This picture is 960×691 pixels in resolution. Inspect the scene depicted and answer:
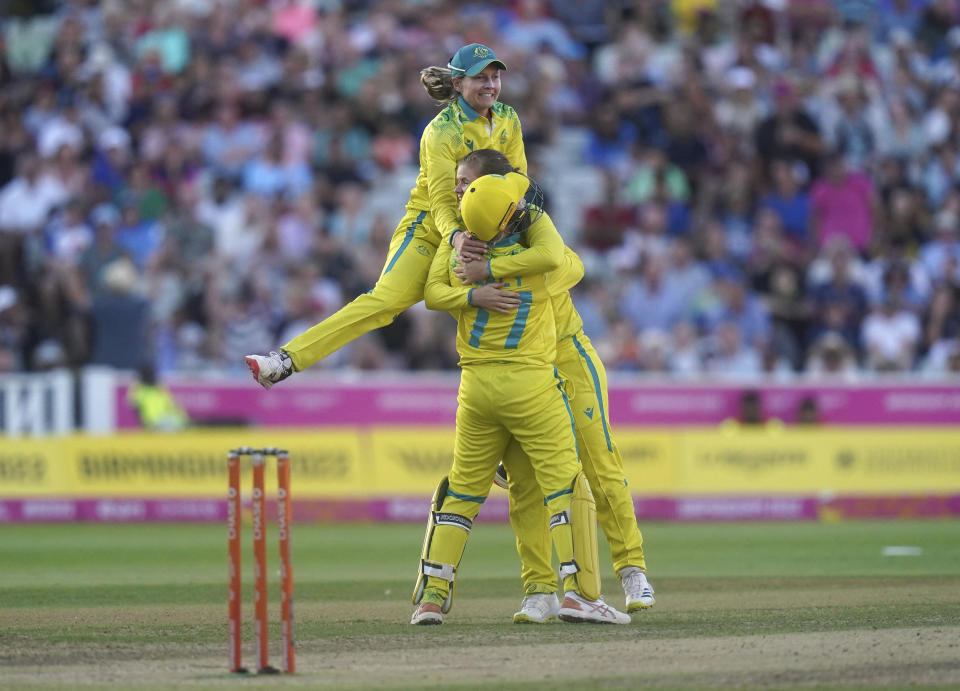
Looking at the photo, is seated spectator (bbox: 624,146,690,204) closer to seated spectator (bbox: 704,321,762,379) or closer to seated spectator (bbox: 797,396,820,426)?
seated spectator (bbox: 704,321,762,379)

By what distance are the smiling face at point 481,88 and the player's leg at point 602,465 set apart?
4.51 ft

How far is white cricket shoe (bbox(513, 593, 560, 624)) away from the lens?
838 cm

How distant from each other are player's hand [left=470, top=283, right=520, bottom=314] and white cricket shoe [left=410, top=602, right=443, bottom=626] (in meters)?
1.57

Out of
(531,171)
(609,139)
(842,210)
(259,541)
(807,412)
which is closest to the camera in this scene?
(259,541)

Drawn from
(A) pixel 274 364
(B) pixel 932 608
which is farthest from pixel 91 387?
(B) pixel 932 608

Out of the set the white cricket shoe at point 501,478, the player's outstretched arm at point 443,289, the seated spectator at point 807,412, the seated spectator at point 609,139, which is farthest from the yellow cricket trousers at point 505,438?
the seated spectator at point 609,139

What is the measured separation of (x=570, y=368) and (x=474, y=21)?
12.7m

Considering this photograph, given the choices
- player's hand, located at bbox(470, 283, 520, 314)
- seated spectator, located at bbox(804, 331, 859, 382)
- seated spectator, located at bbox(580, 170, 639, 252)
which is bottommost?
seated spectator, located at bbox(804, 331, 859, 382)

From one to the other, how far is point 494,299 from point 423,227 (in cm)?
91

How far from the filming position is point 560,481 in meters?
8.15

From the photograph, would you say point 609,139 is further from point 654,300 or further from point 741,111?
point 654,300

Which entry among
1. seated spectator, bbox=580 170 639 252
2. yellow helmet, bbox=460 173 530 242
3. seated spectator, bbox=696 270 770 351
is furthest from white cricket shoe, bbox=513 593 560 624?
seated spectator, bbox=580 170 639 252

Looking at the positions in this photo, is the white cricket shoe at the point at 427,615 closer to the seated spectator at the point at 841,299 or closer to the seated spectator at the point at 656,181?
the seated spectator at the point at 841,299

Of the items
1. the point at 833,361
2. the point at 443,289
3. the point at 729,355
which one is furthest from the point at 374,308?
the point at 833,361
